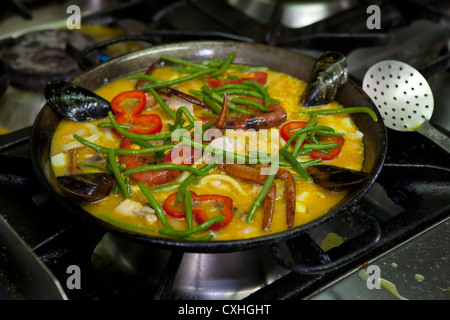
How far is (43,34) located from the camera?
11.0 feet

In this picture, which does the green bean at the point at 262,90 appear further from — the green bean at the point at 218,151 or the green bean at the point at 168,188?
the green bean at the point at 168,188

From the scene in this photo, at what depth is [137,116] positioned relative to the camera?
2361 millimetres

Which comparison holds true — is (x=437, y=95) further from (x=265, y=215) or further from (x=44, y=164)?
(x=44, y=164)

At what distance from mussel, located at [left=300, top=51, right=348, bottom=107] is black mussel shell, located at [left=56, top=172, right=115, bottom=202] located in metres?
1.15

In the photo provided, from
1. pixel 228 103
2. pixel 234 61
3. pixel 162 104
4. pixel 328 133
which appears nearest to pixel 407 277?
pixel 328 133

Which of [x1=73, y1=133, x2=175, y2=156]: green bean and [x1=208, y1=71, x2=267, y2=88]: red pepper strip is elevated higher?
[x1=208, y1=71, x2=267, y2=88]: red pepper strip

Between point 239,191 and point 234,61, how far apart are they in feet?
3.66

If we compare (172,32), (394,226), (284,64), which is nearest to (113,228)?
(394,226)

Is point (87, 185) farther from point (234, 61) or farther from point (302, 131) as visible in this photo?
point (234, 61)

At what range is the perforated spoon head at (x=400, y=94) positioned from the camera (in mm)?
2428

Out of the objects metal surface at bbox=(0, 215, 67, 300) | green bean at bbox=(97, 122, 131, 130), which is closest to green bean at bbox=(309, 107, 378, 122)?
green bean at bbox=(97, 122, 131, 130)

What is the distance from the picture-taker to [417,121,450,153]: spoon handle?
2307 mm

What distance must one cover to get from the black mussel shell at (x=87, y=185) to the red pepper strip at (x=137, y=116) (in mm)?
390

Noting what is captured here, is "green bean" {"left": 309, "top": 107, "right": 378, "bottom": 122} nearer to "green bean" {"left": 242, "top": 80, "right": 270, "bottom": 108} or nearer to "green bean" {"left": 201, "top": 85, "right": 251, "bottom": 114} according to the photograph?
"green bean" {"left": 242, "top": 80, "right": 270, "bottom": 108}
